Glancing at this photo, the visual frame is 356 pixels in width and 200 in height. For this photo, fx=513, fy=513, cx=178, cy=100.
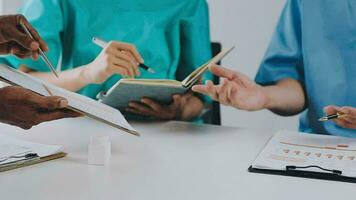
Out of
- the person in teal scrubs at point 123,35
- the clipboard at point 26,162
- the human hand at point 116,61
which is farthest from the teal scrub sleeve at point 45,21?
the clipboard at point 26,162

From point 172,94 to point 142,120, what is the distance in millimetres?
124

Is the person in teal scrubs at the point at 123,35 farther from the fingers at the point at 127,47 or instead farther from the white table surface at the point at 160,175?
the white table surface at the point at 160,175

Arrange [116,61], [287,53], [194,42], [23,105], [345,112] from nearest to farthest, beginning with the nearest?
[23,105]
[345,112]
[116,61]
[287,53]
[194,42]

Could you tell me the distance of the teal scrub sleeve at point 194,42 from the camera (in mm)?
1535

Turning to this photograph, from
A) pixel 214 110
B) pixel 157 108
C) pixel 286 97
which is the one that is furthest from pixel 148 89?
pixel 214 110

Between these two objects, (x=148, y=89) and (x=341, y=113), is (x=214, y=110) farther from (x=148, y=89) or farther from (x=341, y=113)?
(x=341, y=113)

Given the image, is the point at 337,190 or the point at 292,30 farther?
the point at 292,30

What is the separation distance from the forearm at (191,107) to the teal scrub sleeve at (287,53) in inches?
7.5

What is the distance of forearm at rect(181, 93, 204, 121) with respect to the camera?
1398 millimetres

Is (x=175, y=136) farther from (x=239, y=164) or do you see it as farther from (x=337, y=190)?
(x=337, y=190)

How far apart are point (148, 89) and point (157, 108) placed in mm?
134

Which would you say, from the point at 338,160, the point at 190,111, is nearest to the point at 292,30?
the point at 190,111

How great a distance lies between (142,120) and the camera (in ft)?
4.33

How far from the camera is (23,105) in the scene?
2.62 feet
